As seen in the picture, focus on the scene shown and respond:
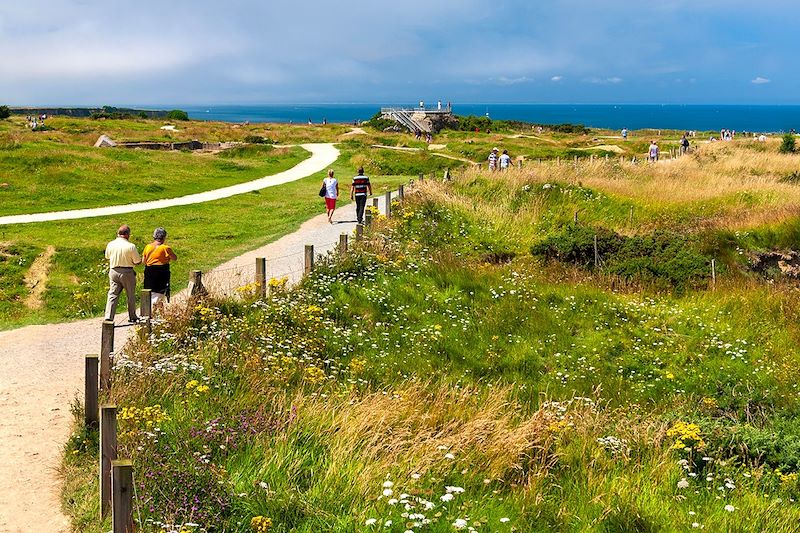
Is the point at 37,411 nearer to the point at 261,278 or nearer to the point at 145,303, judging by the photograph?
the point at 145,303

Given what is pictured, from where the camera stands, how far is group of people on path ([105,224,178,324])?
12438 millimetres

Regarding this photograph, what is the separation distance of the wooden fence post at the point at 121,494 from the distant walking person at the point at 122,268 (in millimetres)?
7362

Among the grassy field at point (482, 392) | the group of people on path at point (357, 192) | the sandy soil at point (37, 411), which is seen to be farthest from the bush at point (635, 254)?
the sandy soil at point (37, 411)

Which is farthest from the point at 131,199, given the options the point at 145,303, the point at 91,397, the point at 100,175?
the point at 91,397

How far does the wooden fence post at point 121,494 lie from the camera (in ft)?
18.1

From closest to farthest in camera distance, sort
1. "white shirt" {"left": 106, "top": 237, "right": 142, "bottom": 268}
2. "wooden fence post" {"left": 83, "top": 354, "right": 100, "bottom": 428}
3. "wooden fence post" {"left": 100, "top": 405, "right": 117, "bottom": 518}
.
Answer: "wooden fence post" {"left": 100, "top": 405, "right": 117, "bottom": 518} < "wooden fence post" {"left": 83, "top": 354, "right": 100, "bottom": 428} < "white shirt" {"left": 106, "top": 237, "right": 142, "bottom": 268}

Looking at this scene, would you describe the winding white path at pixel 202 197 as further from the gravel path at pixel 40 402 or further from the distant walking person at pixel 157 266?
the distant walking person at pixel 157 266

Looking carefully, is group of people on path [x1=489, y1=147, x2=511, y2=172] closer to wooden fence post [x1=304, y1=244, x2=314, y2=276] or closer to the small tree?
wooden fence post [x1=304, y1=244, x2=314, y2=276]

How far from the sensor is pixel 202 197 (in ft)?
93.0

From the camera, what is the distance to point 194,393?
8.24 meters

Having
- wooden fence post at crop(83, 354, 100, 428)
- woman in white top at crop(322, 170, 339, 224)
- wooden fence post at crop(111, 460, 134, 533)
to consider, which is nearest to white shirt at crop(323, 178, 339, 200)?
woman in white top at crop(322, 170, 339, 224)

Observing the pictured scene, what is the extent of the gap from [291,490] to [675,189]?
20.8 meters

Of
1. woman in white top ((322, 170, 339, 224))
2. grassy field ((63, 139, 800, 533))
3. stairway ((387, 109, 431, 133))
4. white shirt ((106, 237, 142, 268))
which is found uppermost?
stairway ((387, 109, 431, 133))

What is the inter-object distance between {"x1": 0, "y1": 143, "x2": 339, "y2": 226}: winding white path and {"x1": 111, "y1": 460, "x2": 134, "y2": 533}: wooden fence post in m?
18.6
